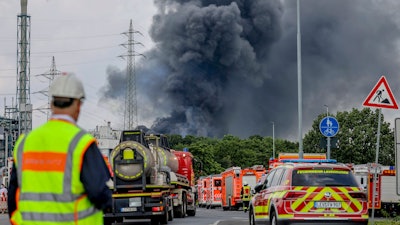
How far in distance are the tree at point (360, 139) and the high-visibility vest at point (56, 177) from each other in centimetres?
8101

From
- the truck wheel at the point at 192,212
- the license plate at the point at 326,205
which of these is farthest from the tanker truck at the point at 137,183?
the license plate at the point at 326,205

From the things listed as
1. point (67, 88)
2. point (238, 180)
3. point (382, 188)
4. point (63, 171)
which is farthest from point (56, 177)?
point (238, 180)

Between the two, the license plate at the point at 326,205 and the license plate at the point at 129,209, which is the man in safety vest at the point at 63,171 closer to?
the license plate at the point at 326,205

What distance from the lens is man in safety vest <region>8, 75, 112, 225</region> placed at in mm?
4902

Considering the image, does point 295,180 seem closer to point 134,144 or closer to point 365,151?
point 134,144

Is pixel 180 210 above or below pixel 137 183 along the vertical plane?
below

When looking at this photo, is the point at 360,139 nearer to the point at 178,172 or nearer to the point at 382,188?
the point at 382,188

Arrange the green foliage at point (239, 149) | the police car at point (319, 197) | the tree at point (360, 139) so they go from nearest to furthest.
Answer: the police car at point (319, 197) < the tree at point (360, 139) < the green foliage at point (239, 149)

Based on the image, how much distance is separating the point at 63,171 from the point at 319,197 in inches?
445

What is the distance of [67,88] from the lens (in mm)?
5055

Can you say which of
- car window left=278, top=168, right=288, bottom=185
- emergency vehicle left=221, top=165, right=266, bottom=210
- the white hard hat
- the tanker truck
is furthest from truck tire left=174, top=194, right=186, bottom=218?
the white hard hat

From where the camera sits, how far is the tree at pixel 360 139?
85312 mm

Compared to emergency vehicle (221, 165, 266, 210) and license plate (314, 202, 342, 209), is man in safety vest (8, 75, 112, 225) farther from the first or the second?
emergency vehicle (221, 165, 266, 210)

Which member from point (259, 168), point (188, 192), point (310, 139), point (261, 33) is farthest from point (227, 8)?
point (188, 192)
